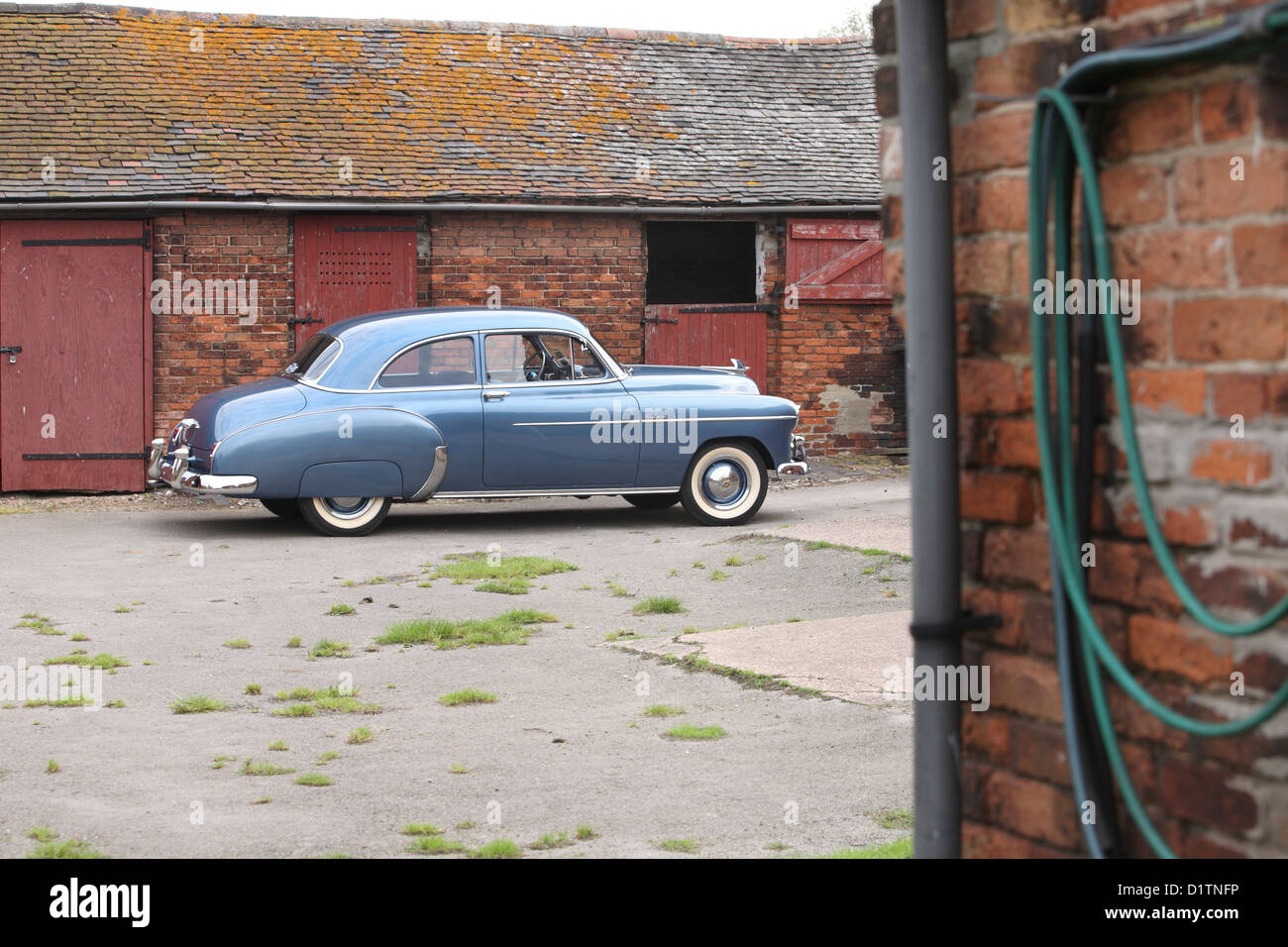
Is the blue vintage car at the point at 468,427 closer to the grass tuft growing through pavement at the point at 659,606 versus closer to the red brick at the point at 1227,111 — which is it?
the grass tuft growing through pavement at the point at 659,606

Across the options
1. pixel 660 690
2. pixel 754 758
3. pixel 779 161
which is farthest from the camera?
pixel 779 161

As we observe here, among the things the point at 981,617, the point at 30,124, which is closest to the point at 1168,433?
the point at 981,617

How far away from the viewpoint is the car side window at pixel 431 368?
12.6 metres

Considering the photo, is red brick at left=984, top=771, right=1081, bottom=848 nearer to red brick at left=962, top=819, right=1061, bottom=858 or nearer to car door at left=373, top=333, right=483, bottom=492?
red brick at left=962, top=819, right=1061, bottom=858

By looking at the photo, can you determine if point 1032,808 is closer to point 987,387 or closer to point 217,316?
point 987,387

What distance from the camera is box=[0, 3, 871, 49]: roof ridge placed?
18.6 m

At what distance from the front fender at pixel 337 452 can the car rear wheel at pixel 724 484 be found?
2.26 meters

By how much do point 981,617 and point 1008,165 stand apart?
741mm

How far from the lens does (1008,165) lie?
247 centimetres

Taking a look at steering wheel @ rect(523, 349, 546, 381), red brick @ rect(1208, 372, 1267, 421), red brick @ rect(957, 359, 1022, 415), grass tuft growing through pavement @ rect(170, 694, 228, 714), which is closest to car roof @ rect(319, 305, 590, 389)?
steering wheel @ rect(523, 349, 546, 381)

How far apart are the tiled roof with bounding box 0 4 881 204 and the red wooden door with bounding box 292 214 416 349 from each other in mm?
463

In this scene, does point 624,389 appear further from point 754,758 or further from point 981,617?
point 981,617

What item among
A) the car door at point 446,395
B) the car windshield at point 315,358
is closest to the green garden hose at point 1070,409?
the car door at point 446,395

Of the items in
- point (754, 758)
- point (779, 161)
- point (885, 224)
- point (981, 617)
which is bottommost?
point (754, 758)
